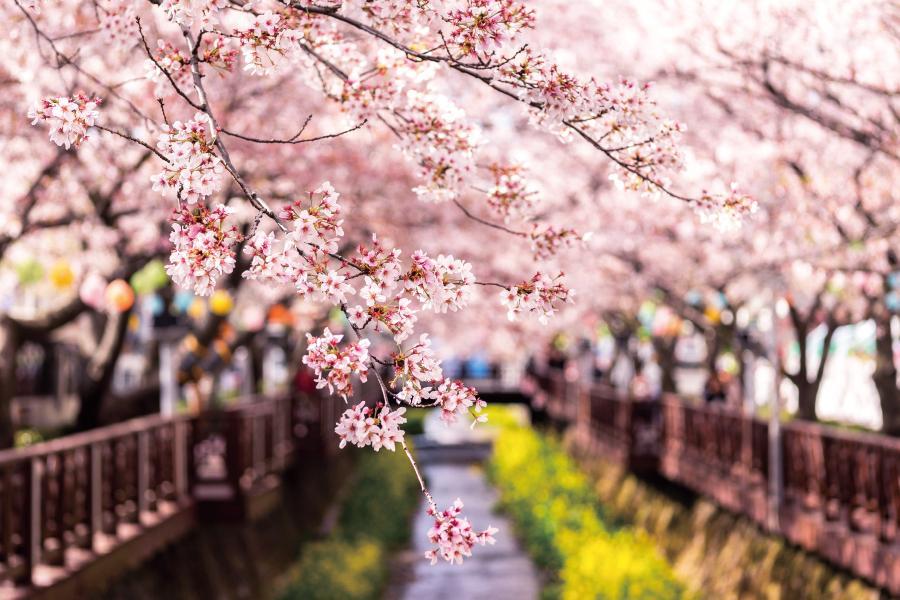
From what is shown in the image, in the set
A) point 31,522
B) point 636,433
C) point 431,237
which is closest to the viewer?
point 31,522

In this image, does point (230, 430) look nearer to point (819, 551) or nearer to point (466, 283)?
point (819, 551)

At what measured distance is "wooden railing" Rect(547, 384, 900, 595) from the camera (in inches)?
427

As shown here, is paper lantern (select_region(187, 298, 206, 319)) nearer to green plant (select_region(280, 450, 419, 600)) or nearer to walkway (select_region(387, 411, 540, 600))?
green plant (select_region(280, 450, 419, 600))

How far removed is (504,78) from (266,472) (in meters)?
15.4

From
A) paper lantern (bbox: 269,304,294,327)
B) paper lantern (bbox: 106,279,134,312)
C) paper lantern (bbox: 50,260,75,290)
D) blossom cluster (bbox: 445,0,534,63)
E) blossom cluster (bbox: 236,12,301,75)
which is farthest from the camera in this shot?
paper lantern (bbox: 269,304,294,327)

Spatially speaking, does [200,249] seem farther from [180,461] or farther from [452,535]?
[180,461]

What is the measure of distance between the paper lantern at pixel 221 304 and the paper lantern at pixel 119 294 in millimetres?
2458

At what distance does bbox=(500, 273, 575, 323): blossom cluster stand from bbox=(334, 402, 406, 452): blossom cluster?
68 cm

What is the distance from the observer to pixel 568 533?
69.4 feet

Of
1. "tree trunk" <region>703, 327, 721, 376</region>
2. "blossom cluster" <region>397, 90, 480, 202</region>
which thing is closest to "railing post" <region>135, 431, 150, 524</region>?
"blossom cluster" <region>397, 90, 480, 202</region>

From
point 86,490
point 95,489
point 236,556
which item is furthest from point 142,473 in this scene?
point 236,556

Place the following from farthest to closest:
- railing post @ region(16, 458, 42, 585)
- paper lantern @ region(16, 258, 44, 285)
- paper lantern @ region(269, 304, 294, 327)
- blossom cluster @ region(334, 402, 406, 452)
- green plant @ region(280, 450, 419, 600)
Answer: paper lantern @ region(16, 258, 44, 285) < paper lantern @ region(269, 304, 294, 327) < green plant @ region(280, 450, 419, 600) < railing post @ region(16, 458, 42, 585) < blossom cluster @ region(334, 402, 406, 452)

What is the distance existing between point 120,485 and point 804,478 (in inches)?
312

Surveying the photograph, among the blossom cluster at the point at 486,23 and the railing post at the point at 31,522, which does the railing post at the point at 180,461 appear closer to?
the railing post at the point at 31,522
